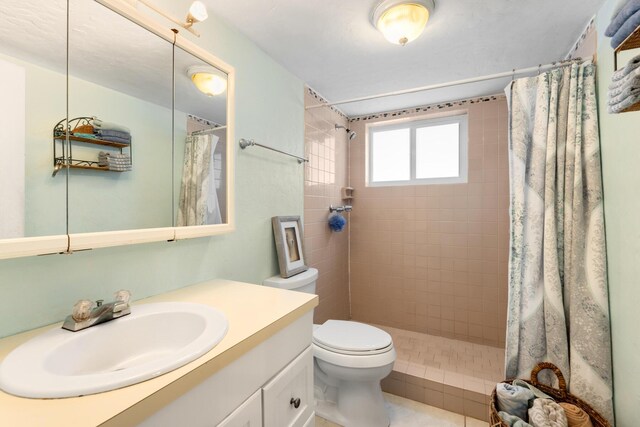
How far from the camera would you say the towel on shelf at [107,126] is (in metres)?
0.89

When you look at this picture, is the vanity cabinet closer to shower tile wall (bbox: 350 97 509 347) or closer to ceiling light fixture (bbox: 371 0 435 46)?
ceiling light fixture (bbox: 371 0 435 46)

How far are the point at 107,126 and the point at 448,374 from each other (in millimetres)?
2277

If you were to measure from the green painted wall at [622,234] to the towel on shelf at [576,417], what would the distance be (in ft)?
0.45

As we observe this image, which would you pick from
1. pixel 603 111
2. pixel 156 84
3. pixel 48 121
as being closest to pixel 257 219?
pixel 156 84

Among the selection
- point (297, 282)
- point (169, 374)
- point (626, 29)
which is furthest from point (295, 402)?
point (626, 29)

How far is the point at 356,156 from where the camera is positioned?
290cm

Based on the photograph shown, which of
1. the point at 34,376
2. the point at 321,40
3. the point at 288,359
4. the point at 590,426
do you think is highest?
the point at 321,40

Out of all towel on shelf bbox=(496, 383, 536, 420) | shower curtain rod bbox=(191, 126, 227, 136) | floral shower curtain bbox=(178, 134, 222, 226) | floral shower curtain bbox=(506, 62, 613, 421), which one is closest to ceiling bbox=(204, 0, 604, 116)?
floral shower curtain bbox=(506, 62, 613, 421)

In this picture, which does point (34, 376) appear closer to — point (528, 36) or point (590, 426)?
point (590, 426)

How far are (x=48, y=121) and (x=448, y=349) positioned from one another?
2.79 metres

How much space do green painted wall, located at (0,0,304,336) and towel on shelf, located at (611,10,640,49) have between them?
4.84ft

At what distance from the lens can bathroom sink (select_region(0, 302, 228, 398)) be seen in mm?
542

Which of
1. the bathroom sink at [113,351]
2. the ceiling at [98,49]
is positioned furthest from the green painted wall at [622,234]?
the ceiling at [98,49]

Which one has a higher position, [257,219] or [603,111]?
[603,111]
